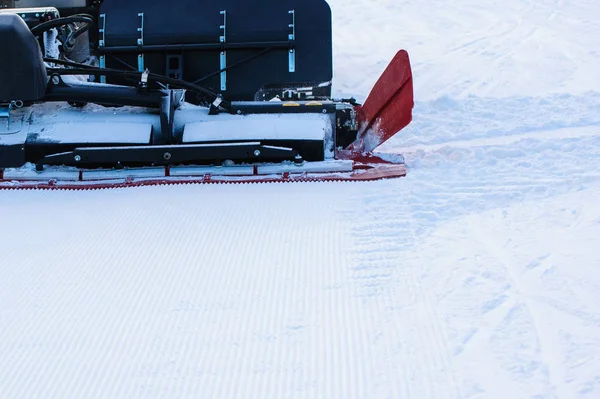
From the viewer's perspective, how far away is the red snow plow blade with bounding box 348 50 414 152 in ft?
17.4

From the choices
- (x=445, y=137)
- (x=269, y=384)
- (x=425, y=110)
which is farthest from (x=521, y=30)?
(x=269, y=384)

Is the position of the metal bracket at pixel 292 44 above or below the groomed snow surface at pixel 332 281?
above

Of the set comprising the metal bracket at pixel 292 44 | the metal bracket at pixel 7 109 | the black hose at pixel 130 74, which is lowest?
the metal bracket at pixel 7 109

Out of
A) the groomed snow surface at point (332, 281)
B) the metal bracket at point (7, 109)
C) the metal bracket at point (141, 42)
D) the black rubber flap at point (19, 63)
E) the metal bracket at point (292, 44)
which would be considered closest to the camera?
the groomed snow surface at point (332, 281)

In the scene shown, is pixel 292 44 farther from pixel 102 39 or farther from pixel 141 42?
pixel 102 39

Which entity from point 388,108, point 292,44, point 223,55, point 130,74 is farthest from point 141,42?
point 388,108

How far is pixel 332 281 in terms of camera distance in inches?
151

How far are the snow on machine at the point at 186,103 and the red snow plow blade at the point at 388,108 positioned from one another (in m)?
0.01

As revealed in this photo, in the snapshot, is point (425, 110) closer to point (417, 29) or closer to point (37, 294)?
point (417, 29)

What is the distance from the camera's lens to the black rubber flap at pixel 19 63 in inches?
209

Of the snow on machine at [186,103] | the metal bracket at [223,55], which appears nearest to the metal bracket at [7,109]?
the snow on machine at [186,103]

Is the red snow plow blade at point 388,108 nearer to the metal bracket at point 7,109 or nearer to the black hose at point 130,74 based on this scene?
the black hose at point 130,74

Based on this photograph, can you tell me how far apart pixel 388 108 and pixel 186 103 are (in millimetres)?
1309

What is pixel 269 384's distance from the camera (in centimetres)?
304
